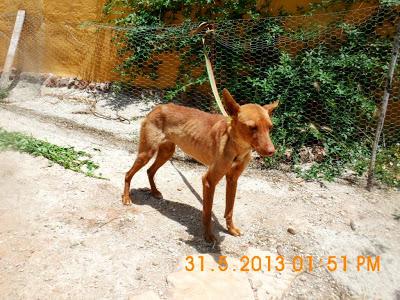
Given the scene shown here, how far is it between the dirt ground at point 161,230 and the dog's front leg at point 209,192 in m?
0.14

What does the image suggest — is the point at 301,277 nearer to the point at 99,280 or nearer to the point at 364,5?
the point at 99,280

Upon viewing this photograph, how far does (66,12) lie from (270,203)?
21.1 feet

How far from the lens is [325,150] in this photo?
6.18 m

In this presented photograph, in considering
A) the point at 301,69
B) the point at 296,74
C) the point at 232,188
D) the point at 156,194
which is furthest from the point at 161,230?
the point at 301,69

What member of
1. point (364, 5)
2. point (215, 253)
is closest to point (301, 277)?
point (215, 253)

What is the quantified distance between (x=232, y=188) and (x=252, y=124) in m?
1.03

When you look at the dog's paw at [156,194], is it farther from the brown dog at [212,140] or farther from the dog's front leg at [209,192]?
the dog's front leg at [209,192]

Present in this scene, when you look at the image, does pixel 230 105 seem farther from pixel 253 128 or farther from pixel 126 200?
pixel 126 200

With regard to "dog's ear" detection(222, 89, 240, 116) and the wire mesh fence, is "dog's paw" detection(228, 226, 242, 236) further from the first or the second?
the wire mesh fence

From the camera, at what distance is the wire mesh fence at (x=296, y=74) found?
6242 mm

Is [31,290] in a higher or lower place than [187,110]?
lower

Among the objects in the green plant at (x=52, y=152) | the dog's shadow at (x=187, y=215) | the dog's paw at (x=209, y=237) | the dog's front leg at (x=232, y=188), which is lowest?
the dog's shadow at (x=187, y=215)

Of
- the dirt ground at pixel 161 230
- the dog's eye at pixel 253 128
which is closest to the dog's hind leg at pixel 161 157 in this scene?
the dirt ground at pixel 161 230

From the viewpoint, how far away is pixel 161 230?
413cm
